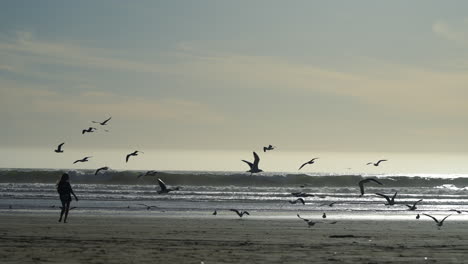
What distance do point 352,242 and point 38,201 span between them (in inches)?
1027

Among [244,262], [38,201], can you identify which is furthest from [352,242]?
[38,201]

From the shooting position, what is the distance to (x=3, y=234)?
65.9ft

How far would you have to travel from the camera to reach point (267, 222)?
2852 centimetres

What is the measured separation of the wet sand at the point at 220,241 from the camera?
51.0ft

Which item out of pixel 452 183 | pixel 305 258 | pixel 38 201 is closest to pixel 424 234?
pixel 305 258

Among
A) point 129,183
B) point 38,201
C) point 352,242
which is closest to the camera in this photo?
point 352,242

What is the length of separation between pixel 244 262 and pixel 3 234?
26.5 ft

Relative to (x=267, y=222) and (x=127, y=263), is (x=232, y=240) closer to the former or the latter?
(x=127, y=263)

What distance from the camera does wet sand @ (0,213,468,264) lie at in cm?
1555

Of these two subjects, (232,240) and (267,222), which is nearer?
(232,240)

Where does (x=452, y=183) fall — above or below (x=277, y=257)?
above

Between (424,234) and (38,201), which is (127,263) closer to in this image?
(424,234)

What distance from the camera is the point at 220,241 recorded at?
1948 centimetres

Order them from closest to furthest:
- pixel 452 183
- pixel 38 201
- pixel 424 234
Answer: pixel 424 234 < pixel 38 201 < pixel 452 183
